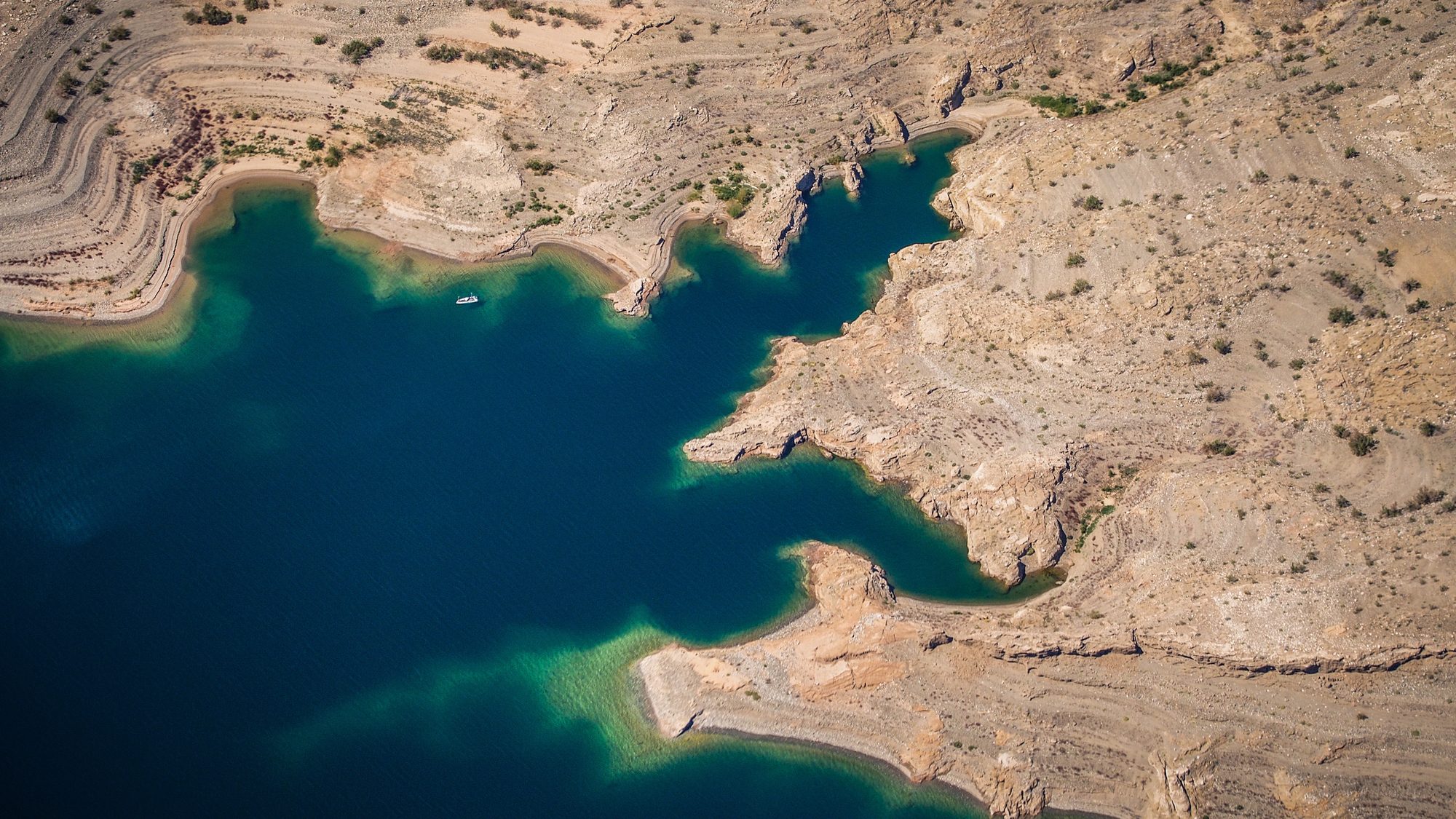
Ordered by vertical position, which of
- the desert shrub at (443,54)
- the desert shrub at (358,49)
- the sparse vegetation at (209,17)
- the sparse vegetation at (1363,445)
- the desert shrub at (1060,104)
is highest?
the sparse vegetation at (209,17)

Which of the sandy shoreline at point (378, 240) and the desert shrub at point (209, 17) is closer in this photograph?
the sandy shoreline at point (378, 240)

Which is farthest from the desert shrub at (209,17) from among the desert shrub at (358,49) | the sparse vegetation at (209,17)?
the desert shrub at (358,49)

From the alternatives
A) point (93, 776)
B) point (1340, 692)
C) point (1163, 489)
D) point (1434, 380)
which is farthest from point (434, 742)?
point (1434, 380)

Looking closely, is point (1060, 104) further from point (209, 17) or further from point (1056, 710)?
point (209, 17)

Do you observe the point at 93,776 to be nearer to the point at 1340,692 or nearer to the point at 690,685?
the point at 690,685

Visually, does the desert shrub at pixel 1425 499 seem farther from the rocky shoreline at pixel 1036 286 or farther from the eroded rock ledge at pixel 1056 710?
the eroded rock ledge at pixel 1056 710

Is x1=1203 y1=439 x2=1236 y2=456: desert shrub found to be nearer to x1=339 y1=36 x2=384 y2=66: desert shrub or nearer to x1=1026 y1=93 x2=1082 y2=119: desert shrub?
x1=1026 y1=93 x2=1082 y2=119: desert shrub

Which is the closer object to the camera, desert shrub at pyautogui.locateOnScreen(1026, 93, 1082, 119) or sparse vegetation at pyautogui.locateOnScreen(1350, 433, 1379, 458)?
sparse vegetation at pyautogui.locateOnScreen(1350, 433, 1379, 458)

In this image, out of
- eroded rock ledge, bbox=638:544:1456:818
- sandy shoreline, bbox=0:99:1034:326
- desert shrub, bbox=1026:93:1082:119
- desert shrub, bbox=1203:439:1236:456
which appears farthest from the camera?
desert shrub, bbox=1026:93:1082:119

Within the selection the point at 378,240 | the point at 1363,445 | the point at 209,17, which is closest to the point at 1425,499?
the point at 1363,445

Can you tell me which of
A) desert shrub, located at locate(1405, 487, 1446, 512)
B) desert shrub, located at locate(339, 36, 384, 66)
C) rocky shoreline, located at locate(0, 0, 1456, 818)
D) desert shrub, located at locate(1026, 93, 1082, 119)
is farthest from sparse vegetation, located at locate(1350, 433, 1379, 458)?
desert shrub, located at locate(339, 36, 384, 66)

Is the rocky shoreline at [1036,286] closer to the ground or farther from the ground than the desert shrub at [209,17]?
closer to the ground
